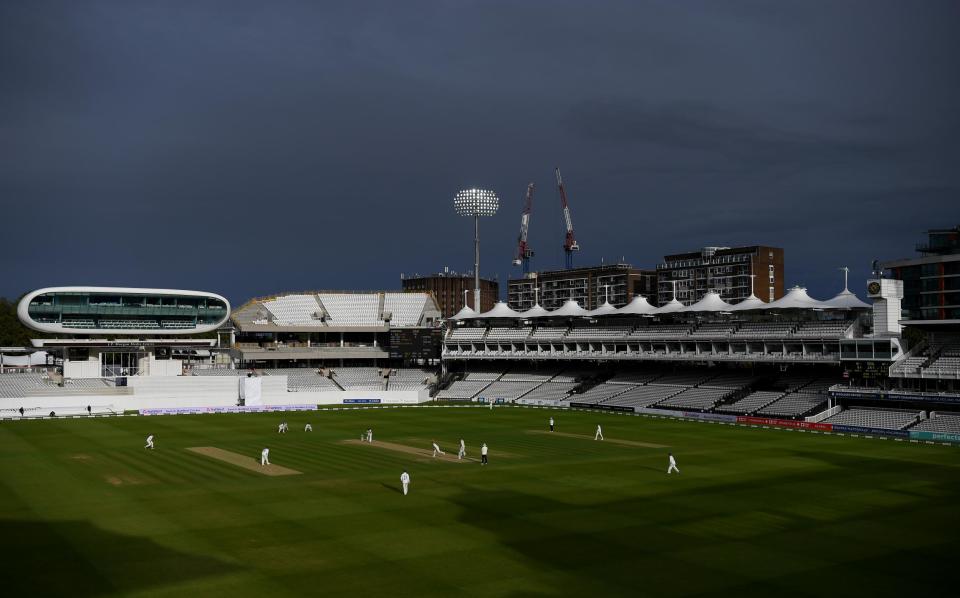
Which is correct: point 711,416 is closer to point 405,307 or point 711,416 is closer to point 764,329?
point 764,329

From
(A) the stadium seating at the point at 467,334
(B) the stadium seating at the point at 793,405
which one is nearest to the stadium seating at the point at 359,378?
(A) the stadium seating at the point at 467,334

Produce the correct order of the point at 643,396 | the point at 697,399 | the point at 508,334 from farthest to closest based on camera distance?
the point at 508,334
the point at 643,396
the point at 697,399

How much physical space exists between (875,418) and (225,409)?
5524cm

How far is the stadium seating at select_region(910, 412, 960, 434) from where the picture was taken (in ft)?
186

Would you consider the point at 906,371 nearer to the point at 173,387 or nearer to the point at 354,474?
the point at 354,474

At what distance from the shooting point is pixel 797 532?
3027 centimetres

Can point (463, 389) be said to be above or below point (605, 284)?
below

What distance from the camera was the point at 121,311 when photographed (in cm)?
9169

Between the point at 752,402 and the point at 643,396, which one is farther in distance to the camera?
the point at 643,396

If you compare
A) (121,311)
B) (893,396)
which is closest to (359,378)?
(121,311)

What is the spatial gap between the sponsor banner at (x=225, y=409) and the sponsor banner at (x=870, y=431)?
46632 mm

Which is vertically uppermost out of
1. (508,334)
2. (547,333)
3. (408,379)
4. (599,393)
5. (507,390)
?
(547,333)

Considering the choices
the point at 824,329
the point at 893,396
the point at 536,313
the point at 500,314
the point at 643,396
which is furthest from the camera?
the point at 500,314

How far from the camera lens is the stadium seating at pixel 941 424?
56.6 metres
